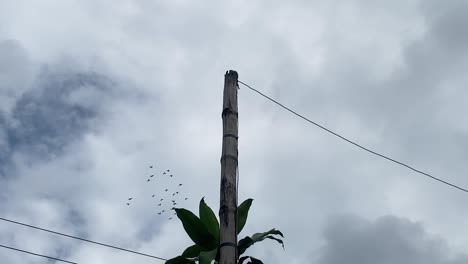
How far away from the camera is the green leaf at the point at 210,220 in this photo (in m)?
A: 7.04

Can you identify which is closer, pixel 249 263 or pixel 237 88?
pixel 249 263

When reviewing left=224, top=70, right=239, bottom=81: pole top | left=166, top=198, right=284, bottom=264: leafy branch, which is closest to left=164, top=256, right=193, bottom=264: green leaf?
left=166, top=198, right=284, bottom=264: leafy branch

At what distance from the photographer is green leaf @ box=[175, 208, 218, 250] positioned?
22.9ft

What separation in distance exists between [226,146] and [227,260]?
1.43 m

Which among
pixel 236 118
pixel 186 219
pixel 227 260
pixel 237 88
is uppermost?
pixel 237 88

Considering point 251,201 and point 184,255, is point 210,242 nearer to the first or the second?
point 184,255

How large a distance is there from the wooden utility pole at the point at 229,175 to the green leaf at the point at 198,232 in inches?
37.7

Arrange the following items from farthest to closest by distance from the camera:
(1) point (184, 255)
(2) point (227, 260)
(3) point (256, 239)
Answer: (1) point (184, 255) → (3) point (256, 239) → (2) point (227, 260)

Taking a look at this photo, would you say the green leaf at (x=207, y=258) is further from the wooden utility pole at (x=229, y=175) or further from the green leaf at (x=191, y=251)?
the green leaf at (x=191, y=251)

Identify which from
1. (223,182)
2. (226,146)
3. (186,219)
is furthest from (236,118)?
(186,219)

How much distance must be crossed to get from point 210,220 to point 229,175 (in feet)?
3.40

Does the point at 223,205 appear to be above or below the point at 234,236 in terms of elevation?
above

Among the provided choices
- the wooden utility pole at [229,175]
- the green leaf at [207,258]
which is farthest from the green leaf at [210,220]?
the wooden utility pole at [229,175]

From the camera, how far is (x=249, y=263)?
21.6ft
